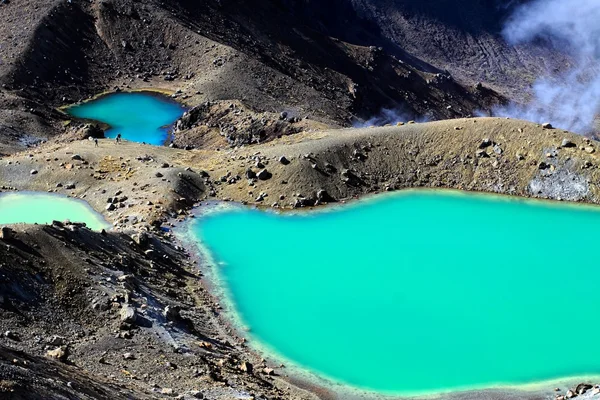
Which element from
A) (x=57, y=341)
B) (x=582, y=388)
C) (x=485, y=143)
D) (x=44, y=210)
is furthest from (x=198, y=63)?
(x=582, y=388)

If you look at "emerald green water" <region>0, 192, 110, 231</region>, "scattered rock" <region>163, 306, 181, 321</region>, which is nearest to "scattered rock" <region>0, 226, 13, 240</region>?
"scattered rock" <region>163, 306, 181, 321</region>

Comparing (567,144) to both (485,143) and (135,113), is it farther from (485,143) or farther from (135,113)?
(135,113)

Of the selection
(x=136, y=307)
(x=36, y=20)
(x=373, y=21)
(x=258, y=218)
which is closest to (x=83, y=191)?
(x=258, y=218)

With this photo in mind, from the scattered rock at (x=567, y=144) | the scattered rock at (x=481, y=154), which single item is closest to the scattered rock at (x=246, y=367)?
the scattered rock at (x=481, y=154)

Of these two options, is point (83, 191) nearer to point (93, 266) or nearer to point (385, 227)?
point (93, 266)

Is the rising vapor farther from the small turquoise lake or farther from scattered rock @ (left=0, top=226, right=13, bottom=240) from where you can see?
scattered rock @ (left=0, top=226, right=13, bottom=240)

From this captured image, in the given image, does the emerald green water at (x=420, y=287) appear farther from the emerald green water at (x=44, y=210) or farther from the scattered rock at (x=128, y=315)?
the emerald green water at (x=44, y=210)
